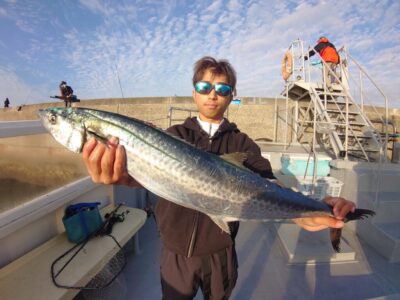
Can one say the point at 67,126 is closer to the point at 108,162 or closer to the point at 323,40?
the point at 108,162

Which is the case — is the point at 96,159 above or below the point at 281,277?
above

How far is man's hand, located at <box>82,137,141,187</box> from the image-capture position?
5.55 ft

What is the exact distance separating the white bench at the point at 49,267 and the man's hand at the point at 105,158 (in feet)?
4.03

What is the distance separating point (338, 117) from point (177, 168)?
366 inches

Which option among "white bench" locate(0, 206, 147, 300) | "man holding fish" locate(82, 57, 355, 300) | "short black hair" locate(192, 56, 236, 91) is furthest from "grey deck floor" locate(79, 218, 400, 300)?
"short black hair" locate(192, 56, 236, 91)

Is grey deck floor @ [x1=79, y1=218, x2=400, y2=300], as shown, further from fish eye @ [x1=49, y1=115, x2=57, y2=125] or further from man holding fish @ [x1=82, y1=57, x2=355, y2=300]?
fish eye @ [x1=49, y1=115, x2=57, y2=125]

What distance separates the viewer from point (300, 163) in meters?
6.93

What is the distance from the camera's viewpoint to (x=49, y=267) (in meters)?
2.46

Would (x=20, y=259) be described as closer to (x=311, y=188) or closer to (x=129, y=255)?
(x=129, y=255)

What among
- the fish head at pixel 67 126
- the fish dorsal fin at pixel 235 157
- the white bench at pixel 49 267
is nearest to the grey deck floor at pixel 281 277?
the white bench at pixel 49 267

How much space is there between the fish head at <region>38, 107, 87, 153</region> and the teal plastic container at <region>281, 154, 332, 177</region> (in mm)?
6188

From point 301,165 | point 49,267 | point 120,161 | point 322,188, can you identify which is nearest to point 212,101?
point 120,161

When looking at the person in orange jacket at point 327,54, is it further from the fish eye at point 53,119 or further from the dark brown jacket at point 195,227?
the fish eye at point 53,119

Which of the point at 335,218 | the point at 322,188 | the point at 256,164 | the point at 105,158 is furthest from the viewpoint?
the point at 322,188
